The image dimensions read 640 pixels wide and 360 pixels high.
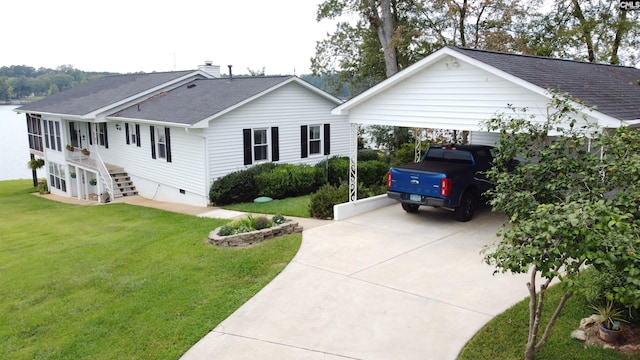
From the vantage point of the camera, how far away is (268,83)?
20719 millimetres

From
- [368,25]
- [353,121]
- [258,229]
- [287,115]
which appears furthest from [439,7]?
[258,229]

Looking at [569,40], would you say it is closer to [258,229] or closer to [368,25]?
[368,25]

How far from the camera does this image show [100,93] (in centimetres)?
2864

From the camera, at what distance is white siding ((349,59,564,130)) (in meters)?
10.8

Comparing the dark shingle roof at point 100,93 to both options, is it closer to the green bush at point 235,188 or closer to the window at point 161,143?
the window at point 161,143

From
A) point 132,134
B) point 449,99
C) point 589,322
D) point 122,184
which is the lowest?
point 122,184

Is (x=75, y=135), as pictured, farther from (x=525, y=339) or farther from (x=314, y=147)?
(x=525, y=339)

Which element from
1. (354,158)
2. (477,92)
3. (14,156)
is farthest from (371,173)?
(14,156)

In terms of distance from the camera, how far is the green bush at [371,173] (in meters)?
21.0

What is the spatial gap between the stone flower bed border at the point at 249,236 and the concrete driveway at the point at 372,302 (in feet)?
2.40

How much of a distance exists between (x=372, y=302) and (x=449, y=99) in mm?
5740

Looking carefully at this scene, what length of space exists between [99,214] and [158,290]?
36.7ft

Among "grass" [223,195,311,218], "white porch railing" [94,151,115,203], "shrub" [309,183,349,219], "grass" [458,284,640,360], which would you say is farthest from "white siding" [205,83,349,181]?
"grass" [458,284,640,360]

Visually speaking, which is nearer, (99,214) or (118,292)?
(118,292)
